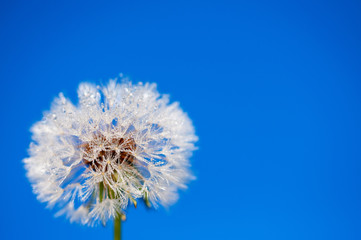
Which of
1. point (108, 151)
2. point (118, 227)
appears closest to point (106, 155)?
point (108, 151)

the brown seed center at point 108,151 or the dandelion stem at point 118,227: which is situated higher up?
the brown seed center at point 108,151

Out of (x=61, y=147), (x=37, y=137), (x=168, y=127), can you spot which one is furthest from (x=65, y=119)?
(x=168, y=127)

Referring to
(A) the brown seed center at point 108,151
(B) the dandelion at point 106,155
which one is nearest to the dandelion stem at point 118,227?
(B) the dandelion at point 106,155

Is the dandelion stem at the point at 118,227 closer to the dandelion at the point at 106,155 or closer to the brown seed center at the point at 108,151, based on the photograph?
the dandelion at the point at 106,155

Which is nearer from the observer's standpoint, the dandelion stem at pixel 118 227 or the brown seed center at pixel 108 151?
the dandelion stem at pixel 118 227

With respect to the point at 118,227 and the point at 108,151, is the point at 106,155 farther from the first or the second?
the point at 118,227

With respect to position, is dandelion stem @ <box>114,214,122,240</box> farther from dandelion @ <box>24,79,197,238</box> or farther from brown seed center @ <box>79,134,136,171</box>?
brown seed center @ <box>79,134,136,171</box>

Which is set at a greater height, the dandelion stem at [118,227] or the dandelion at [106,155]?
the dandelion at [106,155]

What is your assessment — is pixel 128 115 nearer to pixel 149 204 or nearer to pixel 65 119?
pixel 65 119
